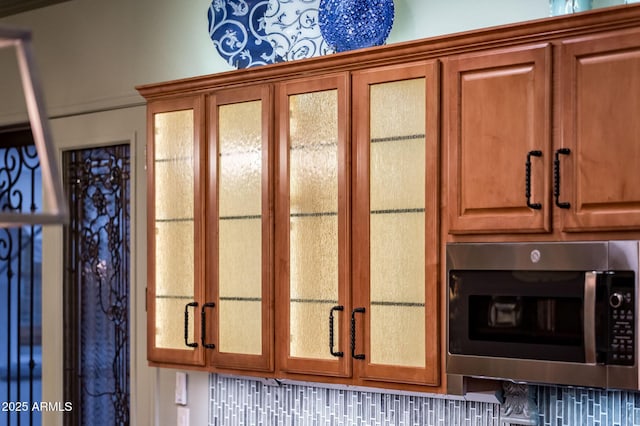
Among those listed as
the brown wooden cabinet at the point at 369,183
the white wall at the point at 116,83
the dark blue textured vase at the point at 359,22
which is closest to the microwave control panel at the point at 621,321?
the brown wooden cabinet at the point at 369,183

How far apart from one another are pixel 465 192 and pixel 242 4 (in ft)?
4.43

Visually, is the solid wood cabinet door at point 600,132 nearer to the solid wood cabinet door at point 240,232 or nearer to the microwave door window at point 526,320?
the microwave door window at point 526,320

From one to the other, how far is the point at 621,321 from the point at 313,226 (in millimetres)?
1004

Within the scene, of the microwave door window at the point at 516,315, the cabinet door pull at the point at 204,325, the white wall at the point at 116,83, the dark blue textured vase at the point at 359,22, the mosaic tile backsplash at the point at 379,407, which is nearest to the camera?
the microwave door window at the point at 516,315

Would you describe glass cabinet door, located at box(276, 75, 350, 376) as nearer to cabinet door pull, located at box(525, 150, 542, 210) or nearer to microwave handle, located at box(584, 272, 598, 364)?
cabinet door pull, located at box(525, 150, 542, 210)

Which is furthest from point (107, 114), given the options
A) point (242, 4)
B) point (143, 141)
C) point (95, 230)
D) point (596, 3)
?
point (596, 3)

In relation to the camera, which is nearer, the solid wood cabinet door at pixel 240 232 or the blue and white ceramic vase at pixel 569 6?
the blue and white ceramic vase at pixel 569 6

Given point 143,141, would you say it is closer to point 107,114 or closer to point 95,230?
point 107,114

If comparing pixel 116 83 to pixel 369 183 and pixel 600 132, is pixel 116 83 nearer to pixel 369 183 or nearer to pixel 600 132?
pixel 369 183

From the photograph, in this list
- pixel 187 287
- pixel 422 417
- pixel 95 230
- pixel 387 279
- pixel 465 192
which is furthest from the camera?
pixel 95 230

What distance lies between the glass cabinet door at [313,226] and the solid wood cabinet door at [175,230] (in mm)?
358

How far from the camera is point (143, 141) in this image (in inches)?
147

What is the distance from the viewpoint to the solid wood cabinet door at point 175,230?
3115 mm

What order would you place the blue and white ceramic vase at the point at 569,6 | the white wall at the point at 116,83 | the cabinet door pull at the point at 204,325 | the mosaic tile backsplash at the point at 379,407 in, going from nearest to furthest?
the blue and white ceramic vase at the point at 569,6, the mosaic tile backsplash at the point at 379,407, the cabinet door pull at the point at 204,325, the white wall at the point at 116,83
